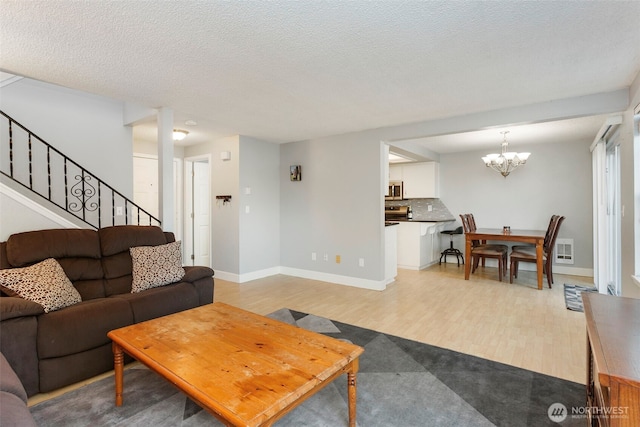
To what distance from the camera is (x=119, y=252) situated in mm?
2994

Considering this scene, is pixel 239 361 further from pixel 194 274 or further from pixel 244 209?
pixel 244 209

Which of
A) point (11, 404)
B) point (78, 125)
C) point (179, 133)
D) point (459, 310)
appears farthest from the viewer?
point (179, 133)

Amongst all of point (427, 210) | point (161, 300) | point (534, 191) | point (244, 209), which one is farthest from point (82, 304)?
point (534, 191)

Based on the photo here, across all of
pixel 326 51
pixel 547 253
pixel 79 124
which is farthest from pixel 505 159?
pixel 79 124

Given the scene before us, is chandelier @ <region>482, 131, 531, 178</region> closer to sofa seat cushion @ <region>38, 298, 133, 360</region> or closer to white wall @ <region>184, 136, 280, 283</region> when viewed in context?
white wall @ <region>184, 136, 280, 283</region>

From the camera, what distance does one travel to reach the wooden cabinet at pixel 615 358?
869mm

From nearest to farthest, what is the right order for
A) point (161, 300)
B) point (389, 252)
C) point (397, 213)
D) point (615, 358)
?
point (615, 358), point (161, 300), point (389, 252), point (397, 213)

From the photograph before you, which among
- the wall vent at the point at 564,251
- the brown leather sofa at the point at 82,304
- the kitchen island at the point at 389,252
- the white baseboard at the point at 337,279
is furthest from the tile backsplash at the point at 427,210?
the brown leather sofa at the point at 82,304

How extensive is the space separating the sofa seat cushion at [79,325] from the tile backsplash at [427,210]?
588 centimetres

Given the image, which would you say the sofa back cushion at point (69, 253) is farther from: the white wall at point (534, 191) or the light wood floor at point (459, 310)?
the white wall at point (534, 191)

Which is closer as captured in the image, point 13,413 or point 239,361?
point 13,413

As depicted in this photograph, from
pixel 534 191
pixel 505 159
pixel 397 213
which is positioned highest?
pixel 505 159

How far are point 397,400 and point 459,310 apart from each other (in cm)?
202

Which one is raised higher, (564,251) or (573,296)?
(564,251)
